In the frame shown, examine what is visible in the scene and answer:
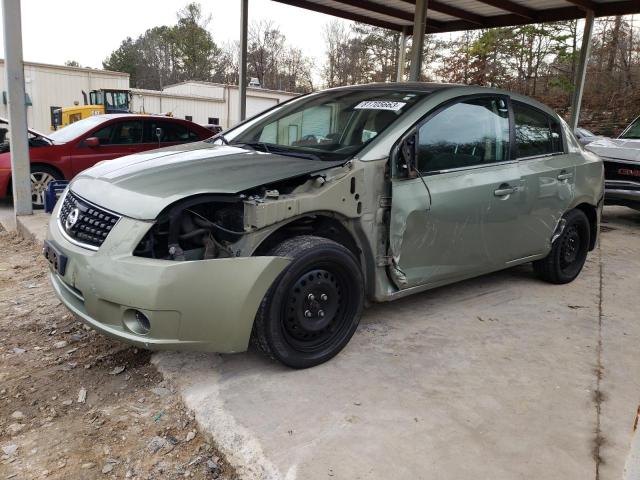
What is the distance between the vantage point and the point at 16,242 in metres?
5.96

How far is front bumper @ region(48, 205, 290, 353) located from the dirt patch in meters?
0.40

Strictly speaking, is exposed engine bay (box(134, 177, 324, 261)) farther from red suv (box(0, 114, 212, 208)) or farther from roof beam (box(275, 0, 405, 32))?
roof beam (box(275, 0, 405, 32))

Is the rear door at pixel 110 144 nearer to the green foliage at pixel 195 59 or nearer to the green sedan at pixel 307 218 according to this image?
the green sedan at pixel 307 218

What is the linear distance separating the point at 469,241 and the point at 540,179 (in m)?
0.94

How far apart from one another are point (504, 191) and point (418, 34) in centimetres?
582

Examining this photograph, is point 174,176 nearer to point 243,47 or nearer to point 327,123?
point 327,123

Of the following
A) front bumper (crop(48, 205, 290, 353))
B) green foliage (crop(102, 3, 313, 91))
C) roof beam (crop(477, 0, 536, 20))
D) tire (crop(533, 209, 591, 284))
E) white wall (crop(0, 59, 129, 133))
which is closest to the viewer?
front bumper (crop(48, 205, 290, 353))

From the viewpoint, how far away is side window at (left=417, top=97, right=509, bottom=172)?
11.2ft

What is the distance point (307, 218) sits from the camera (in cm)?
301

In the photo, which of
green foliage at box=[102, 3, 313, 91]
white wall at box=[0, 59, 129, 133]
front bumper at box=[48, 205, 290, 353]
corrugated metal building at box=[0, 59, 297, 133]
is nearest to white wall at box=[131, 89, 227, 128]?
corrugated metal building at box=[0, 59, 297, 133]

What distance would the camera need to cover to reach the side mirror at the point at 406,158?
321 cm

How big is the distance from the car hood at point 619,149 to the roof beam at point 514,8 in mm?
2715

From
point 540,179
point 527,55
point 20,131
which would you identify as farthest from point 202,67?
point 540,179

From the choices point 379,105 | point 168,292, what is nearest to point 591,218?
point 379,105
